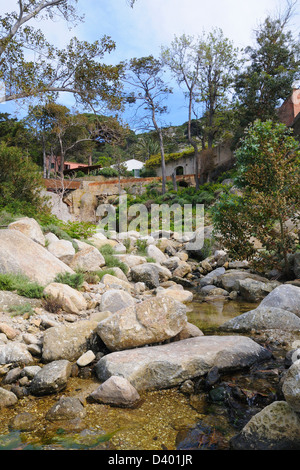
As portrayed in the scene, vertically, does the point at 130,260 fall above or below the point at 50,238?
below

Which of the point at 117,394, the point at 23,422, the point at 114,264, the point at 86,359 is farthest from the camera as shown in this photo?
the point at 114,264

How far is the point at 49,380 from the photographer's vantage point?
12.2 ft

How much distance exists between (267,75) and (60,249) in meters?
21.9

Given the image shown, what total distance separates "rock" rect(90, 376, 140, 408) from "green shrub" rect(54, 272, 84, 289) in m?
4.25

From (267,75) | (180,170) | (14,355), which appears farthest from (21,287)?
(180,170)

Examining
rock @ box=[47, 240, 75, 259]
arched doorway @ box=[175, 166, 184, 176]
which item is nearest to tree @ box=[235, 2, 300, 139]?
arched doorway @ box=[175, 166, 184, 176]

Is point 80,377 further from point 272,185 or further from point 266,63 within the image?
point 266,63

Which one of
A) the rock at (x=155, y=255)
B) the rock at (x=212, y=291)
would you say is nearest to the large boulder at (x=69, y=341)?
the rock at (x=212, y=291)

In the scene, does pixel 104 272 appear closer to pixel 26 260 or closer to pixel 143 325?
pixel 26 260

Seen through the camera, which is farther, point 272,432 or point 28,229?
point 28,229

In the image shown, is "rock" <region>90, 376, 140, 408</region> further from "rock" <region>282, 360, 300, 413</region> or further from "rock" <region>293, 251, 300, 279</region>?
"rock" <region>293, 251, 300, 279</region>

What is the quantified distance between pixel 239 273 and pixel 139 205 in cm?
1589

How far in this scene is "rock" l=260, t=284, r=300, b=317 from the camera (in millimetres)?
6410

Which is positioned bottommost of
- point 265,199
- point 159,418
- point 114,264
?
point 159,418
